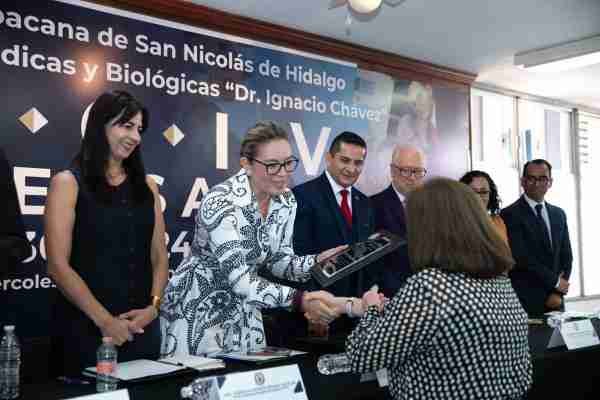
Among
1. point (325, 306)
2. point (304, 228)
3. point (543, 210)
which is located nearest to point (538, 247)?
point (543, 210)

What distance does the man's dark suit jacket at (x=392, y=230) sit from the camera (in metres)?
3.11

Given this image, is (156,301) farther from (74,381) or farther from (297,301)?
(74,381)

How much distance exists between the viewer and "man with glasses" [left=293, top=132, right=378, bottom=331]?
118 inches

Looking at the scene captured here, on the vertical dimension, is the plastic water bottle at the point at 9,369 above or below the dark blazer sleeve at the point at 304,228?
below

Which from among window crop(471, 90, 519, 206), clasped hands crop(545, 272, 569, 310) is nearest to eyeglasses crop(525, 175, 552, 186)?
clasped hands crop(545, 272, 569, 310)

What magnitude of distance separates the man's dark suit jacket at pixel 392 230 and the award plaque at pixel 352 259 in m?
0.72

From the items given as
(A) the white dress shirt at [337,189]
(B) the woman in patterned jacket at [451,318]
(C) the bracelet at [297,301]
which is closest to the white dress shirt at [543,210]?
(A) the white dress shirt at [337,189]

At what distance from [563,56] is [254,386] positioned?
14.4ft

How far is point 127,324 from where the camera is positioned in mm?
2104

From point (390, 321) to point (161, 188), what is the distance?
2.57m

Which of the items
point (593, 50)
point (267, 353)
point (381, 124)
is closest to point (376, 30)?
point (381, 124)

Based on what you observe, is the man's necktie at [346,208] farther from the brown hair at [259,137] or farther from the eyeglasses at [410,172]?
the brown hair at [259,137]

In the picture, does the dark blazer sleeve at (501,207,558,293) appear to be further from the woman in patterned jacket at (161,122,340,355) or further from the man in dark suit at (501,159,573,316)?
the woman in patterned jacket at (161,122,340,355)

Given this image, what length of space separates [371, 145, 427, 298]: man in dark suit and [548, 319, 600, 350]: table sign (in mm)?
801
